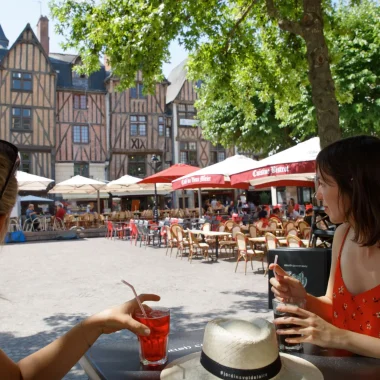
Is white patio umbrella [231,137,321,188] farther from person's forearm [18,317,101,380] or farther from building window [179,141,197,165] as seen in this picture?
building window [179,141,197,165]

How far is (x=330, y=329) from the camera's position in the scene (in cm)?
141

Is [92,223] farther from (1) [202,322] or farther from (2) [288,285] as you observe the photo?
(2) [288,285]

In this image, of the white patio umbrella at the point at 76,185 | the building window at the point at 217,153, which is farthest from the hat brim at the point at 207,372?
the building window at the point at 217,153

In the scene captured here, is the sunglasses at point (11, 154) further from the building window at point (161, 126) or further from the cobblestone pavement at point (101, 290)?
the building window at point (161, 126)

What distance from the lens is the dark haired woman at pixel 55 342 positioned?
3.78 feet

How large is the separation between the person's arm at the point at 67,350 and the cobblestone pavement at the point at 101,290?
241 centimetres

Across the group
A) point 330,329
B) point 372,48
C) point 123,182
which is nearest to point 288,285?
point 330,329

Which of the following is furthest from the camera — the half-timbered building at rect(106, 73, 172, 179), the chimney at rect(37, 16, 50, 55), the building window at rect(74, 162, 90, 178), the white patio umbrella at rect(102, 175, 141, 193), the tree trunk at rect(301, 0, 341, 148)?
the chimney at rect(37, 16, 50, 55)

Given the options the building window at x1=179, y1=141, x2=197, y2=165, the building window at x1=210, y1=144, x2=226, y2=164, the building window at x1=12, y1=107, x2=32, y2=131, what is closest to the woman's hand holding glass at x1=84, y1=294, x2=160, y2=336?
the building window at x1=12, y1=107, x2=32, y2=131

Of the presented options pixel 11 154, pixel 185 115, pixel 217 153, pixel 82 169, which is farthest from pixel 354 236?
pixel 217 153

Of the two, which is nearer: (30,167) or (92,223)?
(92,223)

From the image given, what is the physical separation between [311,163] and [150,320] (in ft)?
21.3

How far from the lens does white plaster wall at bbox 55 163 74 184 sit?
94.5 ft

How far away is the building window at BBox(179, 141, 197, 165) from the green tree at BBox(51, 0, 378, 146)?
23.5 metres
